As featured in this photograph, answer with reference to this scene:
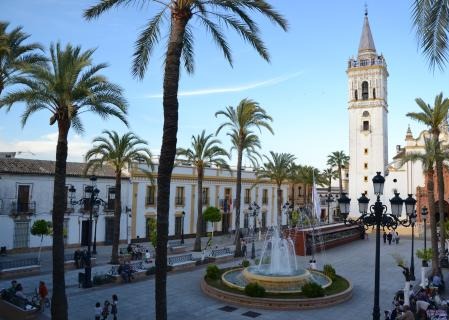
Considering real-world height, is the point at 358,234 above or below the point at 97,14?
below

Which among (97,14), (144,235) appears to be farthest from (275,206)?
(97,14)

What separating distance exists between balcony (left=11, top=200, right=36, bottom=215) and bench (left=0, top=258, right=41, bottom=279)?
7489mm

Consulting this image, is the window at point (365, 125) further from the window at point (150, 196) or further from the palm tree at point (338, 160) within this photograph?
the window at point (150, 196)

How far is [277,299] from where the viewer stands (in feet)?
53.0

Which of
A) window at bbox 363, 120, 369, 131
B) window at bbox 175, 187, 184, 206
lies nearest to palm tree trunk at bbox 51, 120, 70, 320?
window at bbox 175, 187, 184, 206

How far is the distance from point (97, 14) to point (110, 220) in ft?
82.4

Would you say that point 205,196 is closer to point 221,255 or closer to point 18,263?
point 221,255

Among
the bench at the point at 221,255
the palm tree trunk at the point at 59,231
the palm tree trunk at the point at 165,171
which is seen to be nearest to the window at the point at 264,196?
the bench at the point at 221,255

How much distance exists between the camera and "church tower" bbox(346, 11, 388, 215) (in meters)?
52.8

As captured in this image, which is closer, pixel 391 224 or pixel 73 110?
pixel 391 224

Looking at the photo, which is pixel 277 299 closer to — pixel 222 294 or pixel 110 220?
pixel 222 294

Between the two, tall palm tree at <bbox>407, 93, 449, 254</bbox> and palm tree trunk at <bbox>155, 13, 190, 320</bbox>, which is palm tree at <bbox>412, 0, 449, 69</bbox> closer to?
palm tree trunk at <bbox>155, 13, 190, 320</bbox>

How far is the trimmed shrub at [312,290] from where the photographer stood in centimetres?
1647

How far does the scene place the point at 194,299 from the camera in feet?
56.9
